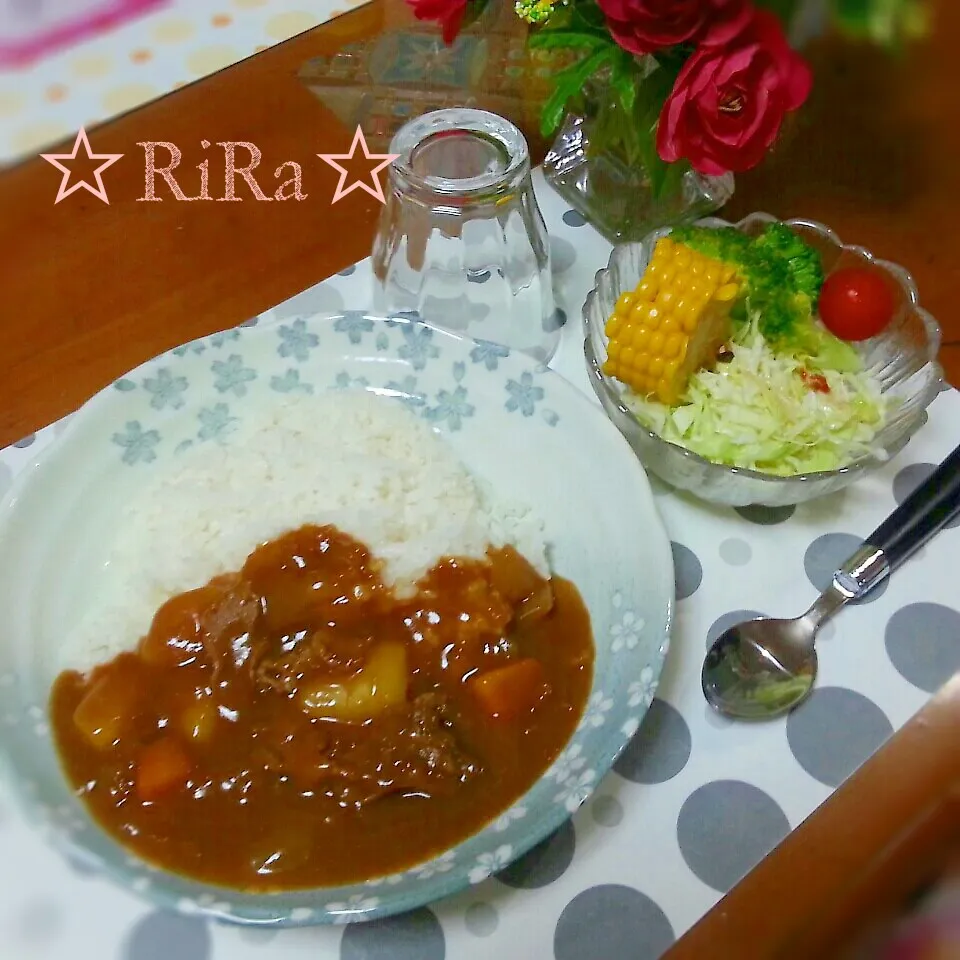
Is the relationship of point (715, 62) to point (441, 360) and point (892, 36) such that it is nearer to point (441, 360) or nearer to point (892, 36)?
point (892, 36)

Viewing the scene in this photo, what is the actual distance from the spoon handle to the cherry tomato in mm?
342

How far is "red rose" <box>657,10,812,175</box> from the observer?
1.42m

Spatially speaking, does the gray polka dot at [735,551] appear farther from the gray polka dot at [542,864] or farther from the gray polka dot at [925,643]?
the gray polka dot at [542,864]

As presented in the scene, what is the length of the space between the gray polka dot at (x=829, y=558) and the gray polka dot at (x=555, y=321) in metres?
0.74

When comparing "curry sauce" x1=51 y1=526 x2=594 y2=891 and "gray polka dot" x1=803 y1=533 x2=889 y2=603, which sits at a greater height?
"gray polka dot" x1=803 y1=533 x2=889 y2=603

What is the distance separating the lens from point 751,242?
178 cm

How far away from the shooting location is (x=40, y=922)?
4.06 ft

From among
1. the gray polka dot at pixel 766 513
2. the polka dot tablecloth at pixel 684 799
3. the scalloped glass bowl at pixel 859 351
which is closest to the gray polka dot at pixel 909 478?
the polka dot tablecloth at pixel 684 799

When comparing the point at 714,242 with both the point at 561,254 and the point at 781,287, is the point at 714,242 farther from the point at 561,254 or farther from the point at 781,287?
the point at 561,254

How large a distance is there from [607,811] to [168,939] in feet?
2.18

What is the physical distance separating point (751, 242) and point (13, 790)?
163cm

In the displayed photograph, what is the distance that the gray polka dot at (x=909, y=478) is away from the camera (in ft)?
5.64

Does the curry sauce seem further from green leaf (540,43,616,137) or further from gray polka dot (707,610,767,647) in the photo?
green leaf (540,43,616,137)

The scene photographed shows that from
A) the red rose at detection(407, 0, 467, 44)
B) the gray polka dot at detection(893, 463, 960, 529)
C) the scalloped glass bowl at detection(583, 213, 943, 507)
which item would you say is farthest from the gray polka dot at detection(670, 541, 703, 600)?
the red rose at detection(407, 0, 467, 44)
